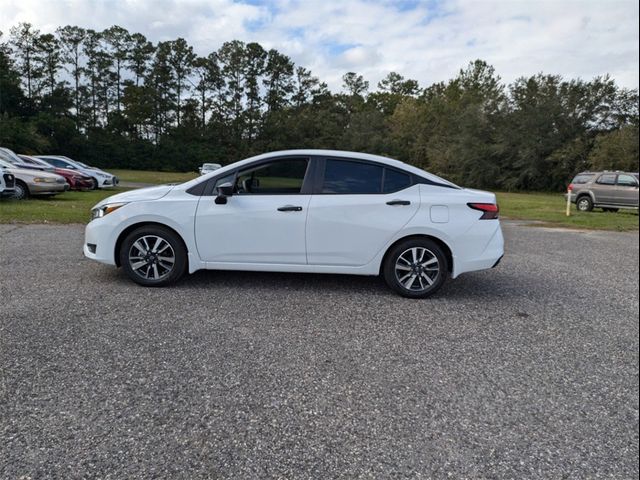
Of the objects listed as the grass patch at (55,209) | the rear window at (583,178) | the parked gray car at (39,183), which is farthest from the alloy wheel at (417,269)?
the rear window at (583,178)

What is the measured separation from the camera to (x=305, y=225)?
14.3ft

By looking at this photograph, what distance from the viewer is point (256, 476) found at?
5.96 ft

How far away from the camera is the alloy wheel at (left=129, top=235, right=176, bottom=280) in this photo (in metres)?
4.46

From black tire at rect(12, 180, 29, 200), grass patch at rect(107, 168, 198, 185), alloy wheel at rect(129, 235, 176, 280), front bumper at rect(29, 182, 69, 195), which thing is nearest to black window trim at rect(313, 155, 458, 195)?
grass patch at rect(107, 168, 198, 185)

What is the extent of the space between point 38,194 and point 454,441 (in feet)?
27.0

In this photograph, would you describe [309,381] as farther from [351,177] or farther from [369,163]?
[369,163]

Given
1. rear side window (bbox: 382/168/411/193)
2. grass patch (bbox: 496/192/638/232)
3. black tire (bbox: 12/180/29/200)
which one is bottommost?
grass patch (bbox: 496/192/638/232)

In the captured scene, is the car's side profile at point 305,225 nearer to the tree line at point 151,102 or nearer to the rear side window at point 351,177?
the rear side window at point 351,177

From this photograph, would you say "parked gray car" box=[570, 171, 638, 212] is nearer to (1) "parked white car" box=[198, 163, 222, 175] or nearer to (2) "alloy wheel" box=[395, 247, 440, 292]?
(2) "alloy wheel" box=[395, 247, 440, 292]

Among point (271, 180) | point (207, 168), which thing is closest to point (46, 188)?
point (207, 168)

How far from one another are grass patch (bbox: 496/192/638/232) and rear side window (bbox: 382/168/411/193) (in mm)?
9600

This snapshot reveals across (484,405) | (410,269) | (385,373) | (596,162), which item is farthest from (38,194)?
(596,162)

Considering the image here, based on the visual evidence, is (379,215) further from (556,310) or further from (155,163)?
(155,163)

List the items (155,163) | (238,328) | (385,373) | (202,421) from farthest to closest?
(155,163)
(238,328)
(385,373)
(202,421)
